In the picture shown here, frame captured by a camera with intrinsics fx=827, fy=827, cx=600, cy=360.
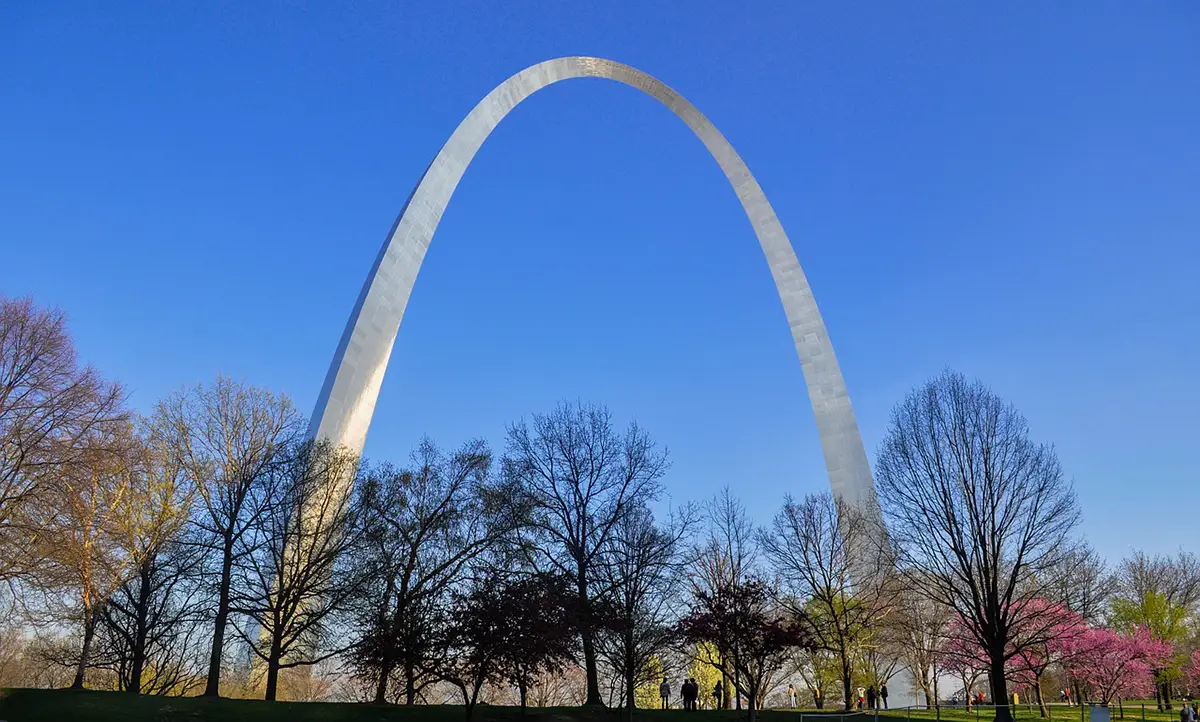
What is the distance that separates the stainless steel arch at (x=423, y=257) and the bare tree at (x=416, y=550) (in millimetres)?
3749

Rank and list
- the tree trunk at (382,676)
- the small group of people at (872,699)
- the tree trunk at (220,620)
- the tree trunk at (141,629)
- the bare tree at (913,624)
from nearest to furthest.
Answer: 1. the tree trunk at (382,676)
2. the tree trunk at (220,620)
3. the tree trunk at (141,629)
4. the bare tree at (913,624)
5. the small group of people at (872,699)

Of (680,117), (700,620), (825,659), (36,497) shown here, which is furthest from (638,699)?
(36,497)

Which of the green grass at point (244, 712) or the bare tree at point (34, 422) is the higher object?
the bare tree at point (34, 422)

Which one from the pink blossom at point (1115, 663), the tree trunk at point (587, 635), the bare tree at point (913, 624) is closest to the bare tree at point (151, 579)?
the tree trunk at point (587, 635)

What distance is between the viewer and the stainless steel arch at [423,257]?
2942 cm

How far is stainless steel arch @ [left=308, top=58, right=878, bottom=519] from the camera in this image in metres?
29.4

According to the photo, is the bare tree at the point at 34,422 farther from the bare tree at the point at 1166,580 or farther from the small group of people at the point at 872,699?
the bare tree at the point at 1166,580

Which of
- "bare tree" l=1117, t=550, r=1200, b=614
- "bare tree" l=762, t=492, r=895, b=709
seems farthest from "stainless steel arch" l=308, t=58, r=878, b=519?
"bare tree" l=1117, t=550, r=1200, b=614

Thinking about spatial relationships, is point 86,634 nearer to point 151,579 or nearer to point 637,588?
point 151,579

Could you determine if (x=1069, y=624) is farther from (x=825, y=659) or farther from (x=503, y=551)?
(x=503, y=551)

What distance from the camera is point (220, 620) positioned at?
23.2m

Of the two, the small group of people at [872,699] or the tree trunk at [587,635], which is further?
the small group of people at [872,699]

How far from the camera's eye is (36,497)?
1889 centimetres

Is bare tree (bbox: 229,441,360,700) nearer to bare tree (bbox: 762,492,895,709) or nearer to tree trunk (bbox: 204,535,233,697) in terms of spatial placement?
tree trunk (bbox: 204,535,233,697)
